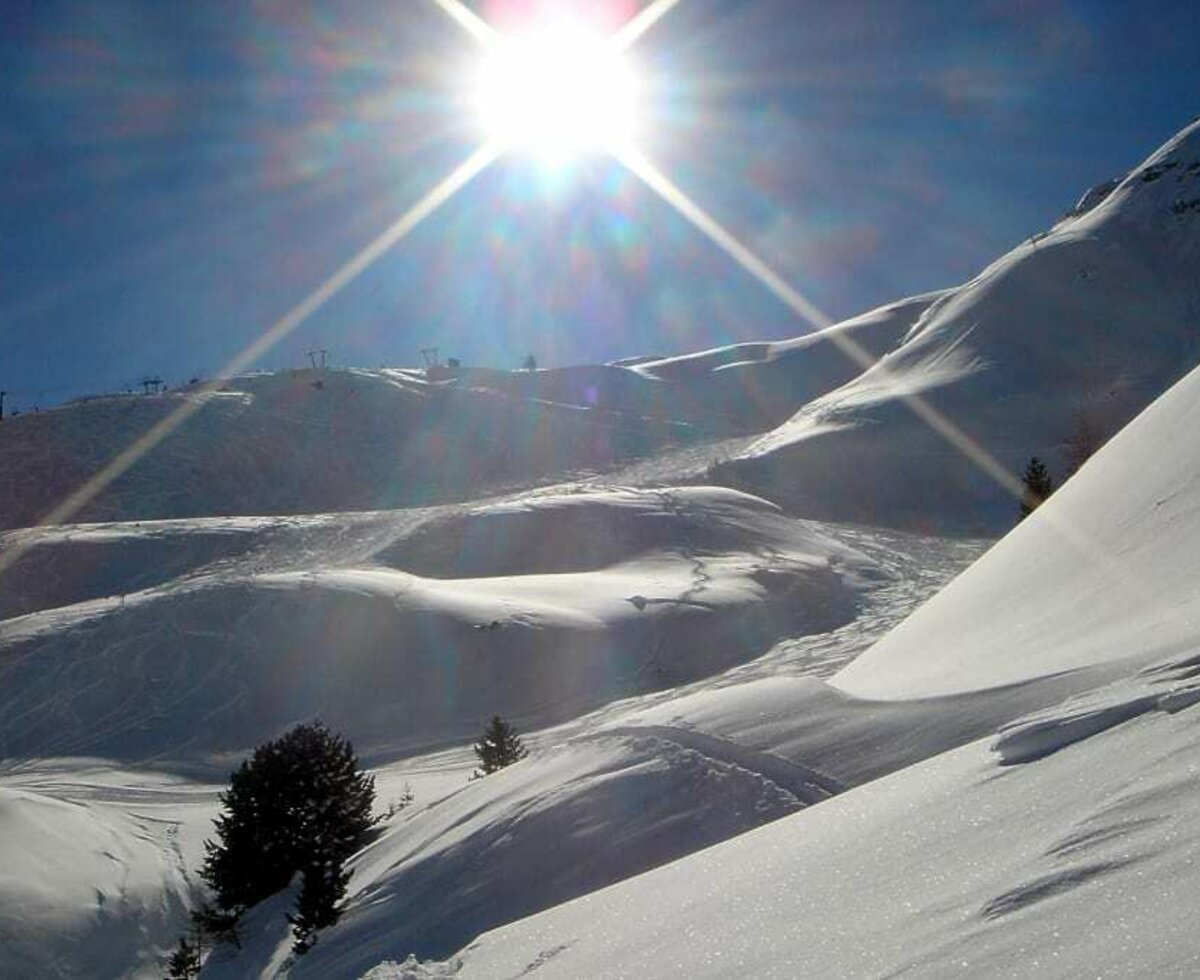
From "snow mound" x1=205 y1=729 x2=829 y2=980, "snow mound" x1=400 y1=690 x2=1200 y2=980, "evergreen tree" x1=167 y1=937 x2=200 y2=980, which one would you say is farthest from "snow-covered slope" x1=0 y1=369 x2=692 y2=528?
"snow mound" x1=400 y1=690 x2=1200 y2=980

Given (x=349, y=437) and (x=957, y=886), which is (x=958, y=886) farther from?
(x=349, y=437)

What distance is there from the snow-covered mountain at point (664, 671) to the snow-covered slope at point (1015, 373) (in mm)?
481

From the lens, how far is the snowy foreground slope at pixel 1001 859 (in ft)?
11.1

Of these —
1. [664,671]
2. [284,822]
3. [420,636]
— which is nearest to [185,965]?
[284,822]

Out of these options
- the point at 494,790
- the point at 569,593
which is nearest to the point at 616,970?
the point at 494,790

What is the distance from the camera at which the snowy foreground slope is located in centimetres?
339

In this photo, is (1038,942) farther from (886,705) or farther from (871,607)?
(871,607)

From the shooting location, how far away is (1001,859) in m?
4.19

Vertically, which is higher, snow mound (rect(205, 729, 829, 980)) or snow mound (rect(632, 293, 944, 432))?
snow mound (rect(632, 293, 944, 432))

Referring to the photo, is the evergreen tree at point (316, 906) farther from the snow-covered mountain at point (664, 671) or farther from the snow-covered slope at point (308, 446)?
the snow-covered slope at point (308, 446)

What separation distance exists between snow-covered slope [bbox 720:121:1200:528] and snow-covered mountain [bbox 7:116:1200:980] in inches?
19.0

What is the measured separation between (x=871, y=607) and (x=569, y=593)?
1294 centimetres

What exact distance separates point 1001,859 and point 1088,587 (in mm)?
6666

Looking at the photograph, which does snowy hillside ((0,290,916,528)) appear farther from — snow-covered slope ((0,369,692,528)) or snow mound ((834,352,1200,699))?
snow mound ((834,352,1200,699))
